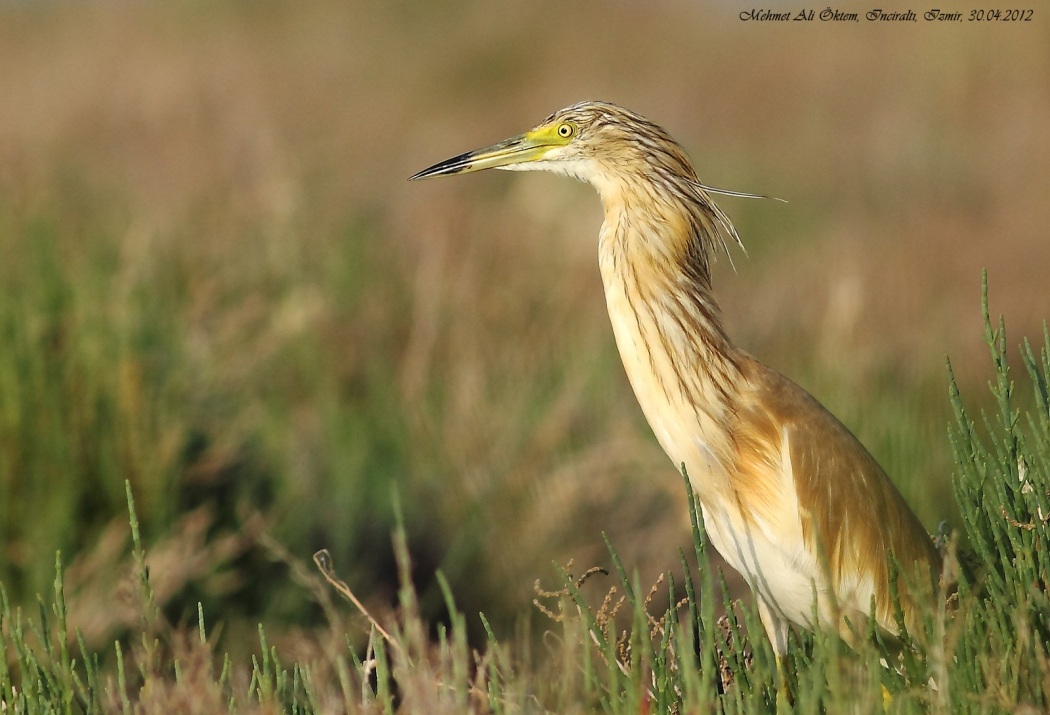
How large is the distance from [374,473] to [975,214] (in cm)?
674

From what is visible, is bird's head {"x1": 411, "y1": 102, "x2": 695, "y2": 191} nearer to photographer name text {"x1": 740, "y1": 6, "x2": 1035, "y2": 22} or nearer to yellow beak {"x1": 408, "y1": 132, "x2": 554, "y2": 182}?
yellow beak {"x1": 408, "y1": 132, "x2": 554, "y2": 182}

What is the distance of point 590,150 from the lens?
141 inches

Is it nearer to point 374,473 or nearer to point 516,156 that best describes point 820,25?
point 374,473

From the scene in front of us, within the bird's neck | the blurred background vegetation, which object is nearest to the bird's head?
the bird's neck

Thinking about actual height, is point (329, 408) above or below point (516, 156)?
below

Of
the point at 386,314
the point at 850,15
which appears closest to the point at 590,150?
the point at 850,15

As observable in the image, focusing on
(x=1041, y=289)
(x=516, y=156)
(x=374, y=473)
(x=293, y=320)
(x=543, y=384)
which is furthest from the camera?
(x=1041, y=289)

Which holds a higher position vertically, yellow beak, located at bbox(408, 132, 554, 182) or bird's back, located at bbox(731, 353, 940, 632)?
yellow beak, located at bbox(408, 132, 554, 182)

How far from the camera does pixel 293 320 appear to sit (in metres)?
6.17

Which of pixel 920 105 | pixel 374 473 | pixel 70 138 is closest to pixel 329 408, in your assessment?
pixel 374 473

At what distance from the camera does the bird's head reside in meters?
3.53

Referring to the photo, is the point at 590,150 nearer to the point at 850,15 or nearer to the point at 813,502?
the point at 813,502

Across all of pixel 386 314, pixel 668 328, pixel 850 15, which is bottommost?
pixel 386 314

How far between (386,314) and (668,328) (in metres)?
4.96
